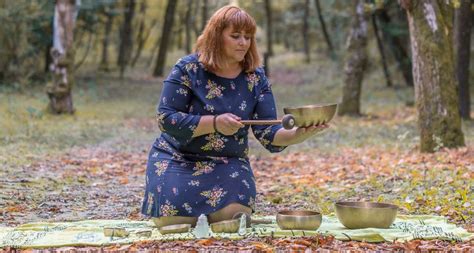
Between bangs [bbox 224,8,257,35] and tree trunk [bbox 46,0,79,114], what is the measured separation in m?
11.8

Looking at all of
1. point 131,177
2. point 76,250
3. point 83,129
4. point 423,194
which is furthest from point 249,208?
point 83,129

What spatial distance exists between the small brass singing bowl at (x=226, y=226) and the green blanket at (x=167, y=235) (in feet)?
0.20

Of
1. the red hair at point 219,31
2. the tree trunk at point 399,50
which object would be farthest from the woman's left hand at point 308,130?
the tree trunk at point 399,50

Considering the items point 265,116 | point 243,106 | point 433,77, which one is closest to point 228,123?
point 243,106

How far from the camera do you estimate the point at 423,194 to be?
23.5ft

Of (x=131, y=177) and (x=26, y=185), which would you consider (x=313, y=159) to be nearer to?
(x=131, y=177)

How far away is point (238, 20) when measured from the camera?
203 inches

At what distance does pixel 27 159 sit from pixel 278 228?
5.90m

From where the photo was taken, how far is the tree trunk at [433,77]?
9914mm

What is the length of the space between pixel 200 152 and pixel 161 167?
276 millimetres

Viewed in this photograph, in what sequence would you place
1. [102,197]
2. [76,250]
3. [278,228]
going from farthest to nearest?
[102,197] → [278,228] → [76,250]

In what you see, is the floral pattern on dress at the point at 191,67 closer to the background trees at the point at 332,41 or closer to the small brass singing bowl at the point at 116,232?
the small brass singing bowl at the point at 116,232

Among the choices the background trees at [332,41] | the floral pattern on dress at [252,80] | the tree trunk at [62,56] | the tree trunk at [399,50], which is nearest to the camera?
the floral pattern on dress at [252,80]

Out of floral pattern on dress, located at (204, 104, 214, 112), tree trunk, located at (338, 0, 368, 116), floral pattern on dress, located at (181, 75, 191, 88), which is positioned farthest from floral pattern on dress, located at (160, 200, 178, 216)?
tree trunk, located at (338, 0, 368, 116)
